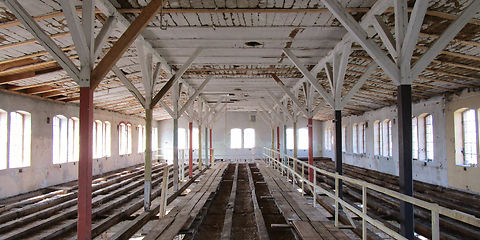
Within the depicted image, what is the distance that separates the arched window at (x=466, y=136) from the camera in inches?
341

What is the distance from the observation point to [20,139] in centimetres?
903

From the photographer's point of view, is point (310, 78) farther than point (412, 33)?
Yes

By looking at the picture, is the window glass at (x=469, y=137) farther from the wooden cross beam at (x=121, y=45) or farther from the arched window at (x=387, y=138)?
the wooden cross beam at (x=121, y=45)

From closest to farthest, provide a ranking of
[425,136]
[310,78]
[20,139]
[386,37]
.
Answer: [386,37], [310,78], [20,139], [425,136]

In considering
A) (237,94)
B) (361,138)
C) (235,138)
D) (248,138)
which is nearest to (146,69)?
(237,94)

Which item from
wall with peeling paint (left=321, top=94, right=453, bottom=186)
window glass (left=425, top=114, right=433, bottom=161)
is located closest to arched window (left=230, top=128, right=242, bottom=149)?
wall with peeling paint (left=321, top=94, right=453, bottom=186)

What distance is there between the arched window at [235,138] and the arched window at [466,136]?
54.0 feet

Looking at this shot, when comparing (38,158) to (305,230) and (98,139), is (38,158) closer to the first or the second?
(98,139)

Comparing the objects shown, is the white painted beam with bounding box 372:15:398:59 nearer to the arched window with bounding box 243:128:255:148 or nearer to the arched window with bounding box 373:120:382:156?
the arched window with bounding box 373:120:382:156

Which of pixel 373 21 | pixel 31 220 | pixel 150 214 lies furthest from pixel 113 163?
pixel 373 21

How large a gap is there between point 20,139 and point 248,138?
17076mm

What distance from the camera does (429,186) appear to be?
10297mm

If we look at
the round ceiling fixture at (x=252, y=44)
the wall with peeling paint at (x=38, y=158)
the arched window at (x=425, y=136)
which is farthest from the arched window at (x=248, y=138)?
the round ceiling fixture at (x=252, y=44)

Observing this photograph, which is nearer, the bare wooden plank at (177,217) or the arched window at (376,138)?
the bare wooden plank at (177,217)
